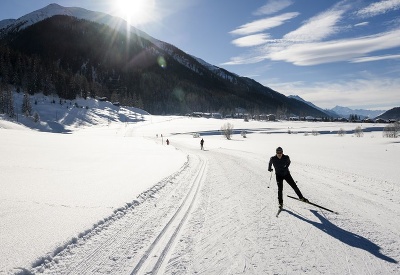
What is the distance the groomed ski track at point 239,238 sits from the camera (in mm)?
5297

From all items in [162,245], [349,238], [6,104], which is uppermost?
[6,104]

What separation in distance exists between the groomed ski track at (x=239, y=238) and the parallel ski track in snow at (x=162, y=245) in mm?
19

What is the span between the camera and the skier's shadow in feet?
19.5

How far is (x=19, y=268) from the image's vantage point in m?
4.88

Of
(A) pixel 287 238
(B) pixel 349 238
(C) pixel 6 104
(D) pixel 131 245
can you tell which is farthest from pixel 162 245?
(C) pixel 6 104

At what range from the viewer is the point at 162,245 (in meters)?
6.23

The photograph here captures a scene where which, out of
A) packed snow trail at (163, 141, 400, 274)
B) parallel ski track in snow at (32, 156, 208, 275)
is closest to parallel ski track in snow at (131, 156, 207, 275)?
parallel ski track in snow at (32, 156, 208, 275)

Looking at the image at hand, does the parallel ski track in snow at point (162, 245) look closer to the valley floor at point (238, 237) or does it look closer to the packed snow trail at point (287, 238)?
the valley floor at point (238, 237)

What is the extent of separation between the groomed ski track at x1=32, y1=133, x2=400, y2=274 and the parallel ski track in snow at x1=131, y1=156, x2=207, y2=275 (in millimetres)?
19

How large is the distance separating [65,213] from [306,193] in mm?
9186

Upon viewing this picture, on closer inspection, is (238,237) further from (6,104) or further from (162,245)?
(6,104)

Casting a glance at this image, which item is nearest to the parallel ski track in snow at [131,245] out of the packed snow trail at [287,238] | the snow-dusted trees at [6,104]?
the packed snow trail at [287,238]

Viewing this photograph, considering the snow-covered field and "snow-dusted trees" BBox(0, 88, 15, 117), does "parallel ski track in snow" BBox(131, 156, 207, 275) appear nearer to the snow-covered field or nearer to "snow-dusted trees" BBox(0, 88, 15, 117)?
the snow-covered field

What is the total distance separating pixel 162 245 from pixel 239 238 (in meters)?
1.87
